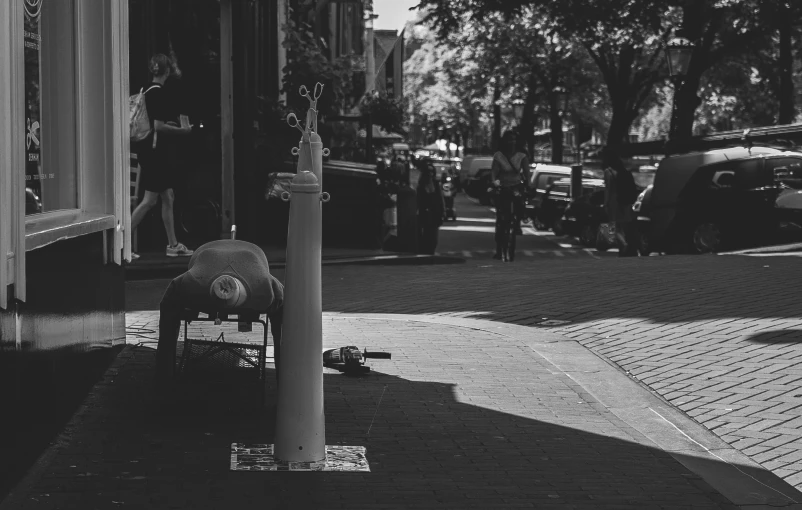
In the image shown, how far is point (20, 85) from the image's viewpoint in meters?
4.54

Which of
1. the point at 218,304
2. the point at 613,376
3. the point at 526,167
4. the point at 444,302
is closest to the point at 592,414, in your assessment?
the point at 613,376

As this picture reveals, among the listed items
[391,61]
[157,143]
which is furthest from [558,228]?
[391,61]

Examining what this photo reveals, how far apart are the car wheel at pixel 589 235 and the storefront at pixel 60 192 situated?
19.3m

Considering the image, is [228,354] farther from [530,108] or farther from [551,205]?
[530,108]

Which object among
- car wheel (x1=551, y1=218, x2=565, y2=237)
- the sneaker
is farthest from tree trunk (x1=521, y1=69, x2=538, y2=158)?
the sneaker

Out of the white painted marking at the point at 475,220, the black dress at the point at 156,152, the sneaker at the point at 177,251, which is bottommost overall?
the white painted marking at the point at 475,220

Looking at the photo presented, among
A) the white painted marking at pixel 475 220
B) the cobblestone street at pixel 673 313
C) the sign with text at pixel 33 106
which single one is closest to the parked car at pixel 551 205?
the white painted marking at pixel 475 220

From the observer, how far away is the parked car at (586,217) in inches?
1016

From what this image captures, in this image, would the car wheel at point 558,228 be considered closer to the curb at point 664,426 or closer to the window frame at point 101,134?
the curb at point 664,426

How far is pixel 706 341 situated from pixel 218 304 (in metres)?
4.08

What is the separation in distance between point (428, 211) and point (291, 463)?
47.4ft

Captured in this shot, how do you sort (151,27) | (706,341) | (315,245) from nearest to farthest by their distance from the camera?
1. (315,245)
2. (706,341)
3. (151,27)

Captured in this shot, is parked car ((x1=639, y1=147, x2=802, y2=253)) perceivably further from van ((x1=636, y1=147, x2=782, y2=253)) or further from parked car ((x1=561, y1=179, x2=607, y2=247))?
parked car ((x1=561, y1=179, x2=607, y2=247))

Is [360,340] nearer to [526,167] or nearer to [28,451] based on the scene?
[28,451]
